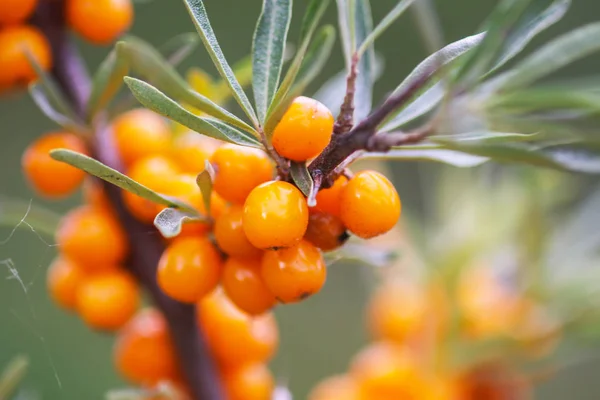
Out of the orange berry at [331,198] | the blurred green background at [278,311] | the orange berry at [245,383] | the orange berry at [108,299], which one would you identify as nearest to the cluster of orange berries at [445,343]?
the orange berry at [245,383]

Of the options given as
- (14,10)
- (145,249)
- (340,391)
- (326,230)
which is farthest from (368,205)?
(340,391)

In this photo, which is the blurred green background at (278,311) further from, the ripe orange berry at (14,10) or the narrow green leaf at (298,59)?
the narrow green leaf at (298,59)

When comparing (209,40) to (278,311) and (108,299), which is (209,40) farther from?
(278,311)

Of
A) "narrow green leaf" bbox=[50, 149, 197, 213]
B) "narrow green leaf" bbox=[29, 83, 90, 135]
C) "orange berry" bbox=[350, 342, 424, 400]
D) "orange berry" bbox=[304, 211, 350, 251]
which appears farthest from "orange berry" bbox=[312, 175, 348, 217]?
"orange berry" bbox=[350, 342, 424, 400]

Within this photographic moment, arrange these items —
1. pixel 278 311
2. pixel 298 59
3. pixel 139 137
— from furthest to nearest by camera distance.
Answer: pixel 278 311
pixel 139 137
pixel 298 59

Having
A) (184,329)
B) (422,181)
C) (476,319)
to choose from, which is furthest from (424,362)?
(422,181)

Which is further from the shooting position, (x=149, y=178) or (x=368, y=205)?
(x=149, y=178)

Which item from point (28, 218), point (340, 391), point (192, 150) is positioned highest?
point (192, 150)

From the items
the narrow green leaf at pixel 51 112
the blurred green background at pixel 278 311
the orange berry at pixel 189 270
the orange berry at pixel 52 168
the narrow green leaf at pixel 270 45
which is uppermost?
the narrow green leaf at pixel 270 45
